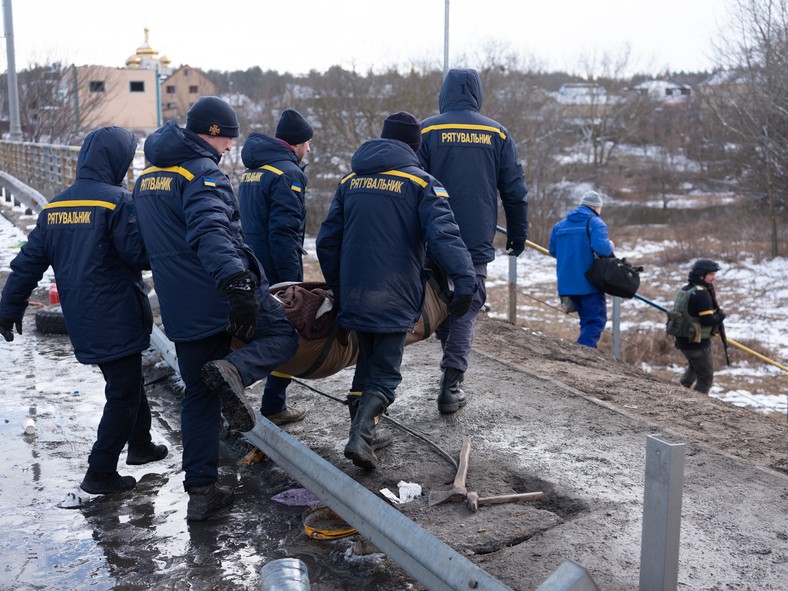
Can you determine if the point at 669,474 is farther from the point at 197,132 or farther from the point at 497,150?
the point at 497,150

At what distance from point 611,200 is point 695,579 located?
5264 centimetres

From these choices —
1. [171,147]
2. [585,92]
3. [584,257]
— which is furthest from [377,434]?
[585,92]

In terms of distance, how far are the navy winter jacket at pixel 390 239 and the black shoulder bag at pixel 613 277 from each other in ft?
14.8

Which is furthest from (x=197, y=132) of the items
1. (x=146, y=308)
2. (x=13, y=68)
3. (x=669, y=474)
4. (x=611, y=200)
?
(x=611, y=200)

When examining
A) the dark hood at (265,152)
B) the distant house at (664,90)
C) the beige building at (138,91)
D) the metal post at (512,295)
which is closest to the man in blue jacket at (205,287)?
the dark hood at (265,152)

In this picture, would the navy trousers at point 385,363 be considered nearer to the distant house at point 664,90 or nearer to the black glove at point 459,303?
the black glove at point 459,303

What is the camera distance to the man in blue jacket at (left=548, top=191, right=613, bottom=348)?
927cm

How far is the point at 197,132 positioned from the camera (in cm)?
464

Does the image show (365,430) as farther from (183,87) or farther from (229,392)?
(183,87)

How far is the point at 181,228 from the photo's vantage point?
4441 mm

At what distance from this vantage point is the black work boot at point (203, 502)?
14.8 feet

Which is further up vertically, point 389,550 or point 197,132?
point 197,132

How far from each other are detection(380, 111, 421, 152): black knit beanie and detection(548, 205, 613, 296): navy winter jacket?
14.5 feet

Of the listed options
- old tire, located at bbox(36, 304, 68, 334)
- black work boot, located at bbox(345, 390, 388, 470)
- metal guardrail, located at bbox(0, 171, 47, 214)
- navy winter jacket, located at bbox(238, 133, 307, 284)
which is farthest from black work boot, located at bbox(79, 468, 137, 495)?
metal guardrail, located at bbox(0, 171, 47, 214)
